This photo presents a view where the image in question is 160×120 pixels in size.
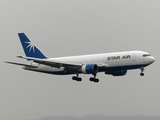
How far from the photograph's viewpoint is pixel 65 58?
9031 centimetres

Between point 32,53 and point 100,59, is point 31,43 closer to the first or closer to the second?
point 32,53

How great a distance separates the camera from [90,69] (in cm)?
8250

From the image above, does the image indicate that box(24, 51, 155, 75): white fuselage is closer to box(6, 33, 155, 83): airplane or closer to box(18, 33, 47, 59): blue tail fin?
box(6, 33, 155, 83): airplane

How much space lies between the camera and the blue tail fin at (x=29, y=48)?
94562mm

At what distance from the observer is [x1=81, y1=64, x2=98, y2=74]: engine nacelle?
8250 cm

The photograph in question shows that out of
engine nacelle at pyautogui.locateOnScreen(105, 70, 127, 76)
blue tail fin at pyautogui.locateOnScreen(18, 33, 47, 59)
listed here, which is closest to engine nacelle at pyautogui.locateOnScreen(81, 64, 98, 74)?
engine nacelle at pyautogui.locateOnScreen(105, 70, 127, 76)

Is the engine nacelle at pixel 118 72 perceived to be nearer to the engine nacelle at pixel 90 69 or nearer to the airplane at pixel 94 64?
the airplane at pixel 94 64

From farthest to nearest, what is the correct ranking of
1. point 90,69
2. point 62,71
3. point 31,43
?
point 31,43, point 62,71, point 90,69

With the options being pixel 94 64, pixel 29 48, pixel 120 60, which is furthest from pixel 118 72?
pixel 29 48

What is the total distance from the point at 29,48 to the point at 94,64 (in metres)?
18.4

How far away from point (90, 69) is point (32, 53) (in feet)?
57.3

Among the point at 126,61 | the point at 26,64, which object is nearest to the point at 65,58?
the point at 26,64

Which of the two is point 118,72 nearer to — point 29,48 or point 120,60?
point 120,60

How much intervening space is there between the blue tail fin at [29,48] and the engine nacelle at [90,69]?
13.3m
